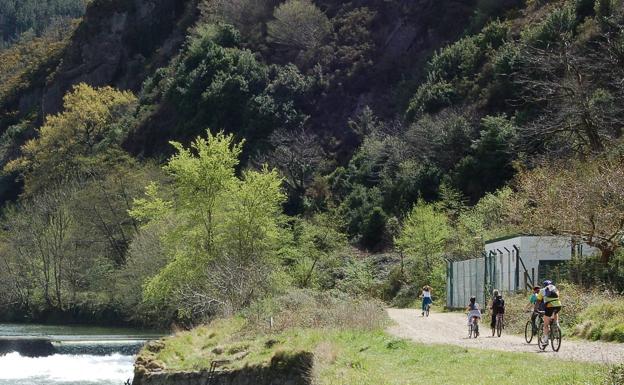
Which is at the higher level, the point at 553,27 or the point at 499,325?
the point at 553,27

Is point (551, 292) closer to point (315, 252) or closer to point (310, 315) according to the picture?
point (310, 315)

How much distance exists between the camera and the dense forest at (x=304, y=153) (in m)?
44.8

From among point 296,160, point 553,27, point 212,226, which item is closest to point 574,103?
point 212,226

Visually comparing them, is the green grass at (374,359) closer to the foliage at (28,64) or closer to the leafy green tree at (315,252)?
the leafy green tree at (315,252)

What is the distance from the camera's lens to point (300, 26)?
94000 mm

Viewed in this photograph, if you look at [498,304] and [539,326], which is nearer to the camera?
[539,326]

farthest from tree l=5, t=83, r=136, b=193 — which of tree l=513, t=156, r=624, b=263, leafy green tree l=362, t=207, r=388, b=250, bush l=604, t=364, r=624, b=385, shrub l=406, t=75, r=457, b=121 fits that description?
bush l=604, t=364, r=624, b=385

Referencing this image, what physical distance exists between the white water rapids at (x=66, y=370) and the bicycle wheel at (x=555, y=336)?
72.3 ft

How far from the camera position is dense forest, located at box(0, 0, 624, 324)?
4484 cm

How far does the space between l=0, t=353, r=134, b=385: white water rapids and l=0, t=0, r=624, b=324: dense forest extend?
12.6 feet

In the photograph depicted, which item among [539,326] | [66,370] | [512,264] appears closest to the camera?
[539,326]

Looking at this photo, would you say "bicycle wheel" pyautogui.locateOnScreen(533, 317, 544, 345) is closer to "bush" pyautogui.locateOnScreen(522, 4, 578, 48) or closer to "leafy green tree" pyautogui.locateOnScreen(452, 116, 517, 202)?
"leafy green tree" pyautogui.locateOnScreen(452, 116, 517, 202)

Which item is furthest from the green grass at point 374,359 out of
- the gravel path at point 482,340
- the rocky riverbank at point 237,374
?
the gravel path at point 482,340

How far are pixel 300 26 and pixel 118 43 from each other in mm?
35245
